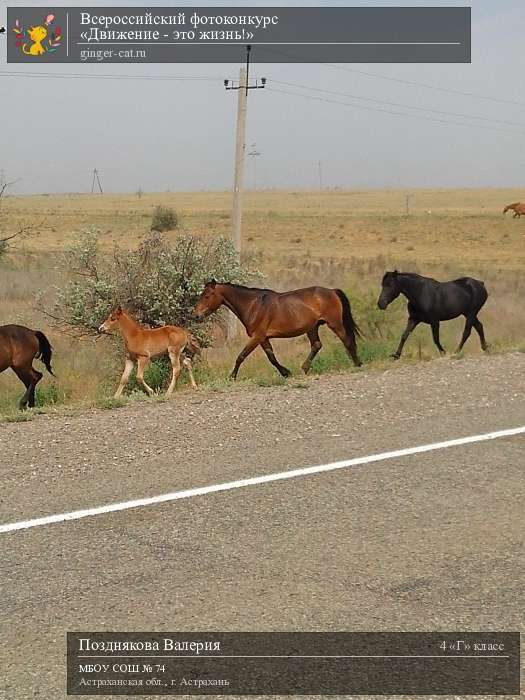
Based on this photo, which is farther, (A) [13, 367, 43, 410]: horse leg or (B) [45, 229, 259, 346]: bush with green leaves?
(B) [45, 229, 259, 346]: bush with green leaves

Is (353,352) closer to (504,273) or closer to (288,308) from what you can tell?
(288,308)

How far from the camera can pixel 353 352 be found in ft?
45.1

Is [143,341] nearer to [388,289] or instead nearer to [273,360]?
[273,360]

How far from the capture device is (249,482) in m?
6.57

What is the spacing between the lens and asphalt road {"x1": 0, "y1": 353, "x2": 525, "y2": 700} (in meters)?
4.33

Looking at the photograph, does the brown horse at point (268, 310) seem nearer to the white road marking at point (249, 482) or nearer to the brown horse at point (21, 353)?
the brown horse at point (21, 353)

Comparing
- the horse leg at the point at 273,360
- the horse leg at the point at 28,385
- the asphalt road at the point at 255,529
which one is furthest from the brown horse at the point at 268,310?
the asphalt road at the point at 255,529

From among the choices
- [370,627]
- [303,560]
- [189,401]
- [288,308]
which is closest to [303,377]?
[288,308]

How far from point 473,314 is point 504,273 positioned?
23.7 metres

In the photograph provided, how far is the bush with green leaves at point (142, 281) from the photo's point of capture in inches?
573

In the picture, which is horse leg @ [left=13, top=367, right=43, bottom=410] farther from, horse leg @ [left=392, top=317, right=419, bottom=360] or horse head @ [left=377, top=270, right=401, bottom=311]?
horse head @ [left=377, top=270, right=401, bottom=311]

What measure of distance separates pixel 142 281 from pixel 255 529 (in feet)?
31.3

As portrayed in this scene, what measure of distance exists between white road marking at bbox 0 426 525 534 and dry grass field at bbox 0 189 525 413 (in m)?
3.58

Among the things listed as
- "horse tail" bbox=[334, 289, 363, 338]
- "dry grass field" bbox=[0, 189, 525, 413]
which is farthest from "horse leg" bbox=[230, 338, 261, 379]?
"horse tail" bbox=[334, 289, 363, 338]
